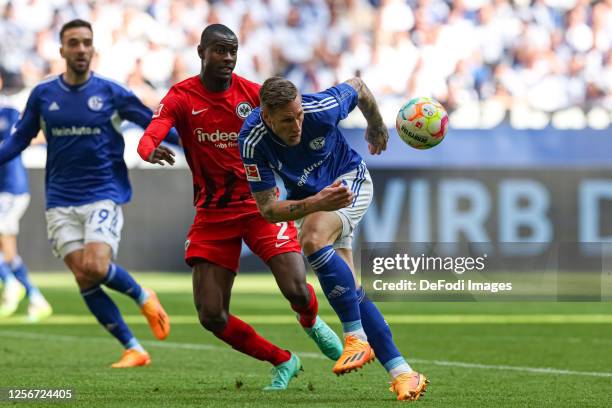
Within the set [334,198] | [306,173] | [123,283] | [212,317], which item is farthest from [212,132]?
[123,283]

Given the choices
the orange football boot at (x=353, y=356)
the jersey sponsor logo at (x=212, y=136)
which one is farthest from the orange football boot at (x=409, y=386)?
the jersey sponsor logo at (x=212, y=136)

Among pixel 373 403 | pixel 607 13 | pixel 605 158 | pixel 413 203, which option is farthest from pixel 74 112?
pixel 607 13

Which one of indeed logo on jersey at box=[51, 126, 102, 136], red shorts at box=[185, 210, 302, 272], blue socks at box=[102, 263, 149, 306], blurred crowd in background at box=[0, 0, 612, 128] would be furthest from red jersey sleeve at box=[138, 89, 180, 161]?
blurred crowd in background at box=[0, 0, 612, 128]

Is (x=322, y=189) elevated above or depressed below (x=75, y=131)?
below

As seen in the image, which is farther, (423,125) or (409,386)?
(423,125)

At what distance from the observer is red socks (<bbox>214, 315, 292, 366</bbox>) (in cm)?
710

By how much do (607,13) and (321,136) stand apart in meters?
15.2

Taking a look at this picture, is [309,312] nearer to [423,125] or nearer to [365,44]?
[423,125]

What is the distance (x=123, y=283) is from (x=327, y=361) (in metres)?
1.63

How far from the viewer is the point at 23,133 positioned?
8.77 m

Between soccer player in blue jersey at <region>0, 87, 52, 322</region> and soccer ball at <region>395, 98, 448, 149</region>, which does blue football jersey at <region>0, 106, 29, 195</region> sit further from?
soccer ball at <region>395, 98, 448, 149</region>

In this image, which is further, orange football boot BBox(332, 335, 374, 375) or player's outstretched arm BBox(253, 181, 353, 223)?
orange football boot BBox(332, 335, 374, 375)

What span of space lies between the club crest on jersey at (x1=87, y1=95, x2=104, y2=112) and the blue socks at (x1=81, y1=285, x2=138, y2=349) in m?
1.32

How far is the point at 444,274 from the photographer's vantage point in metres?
8.20
